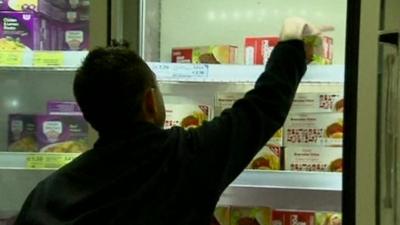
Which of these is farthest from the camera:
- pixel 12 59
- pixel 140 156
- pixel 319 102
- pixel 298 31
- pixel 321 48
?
pixel 12 59

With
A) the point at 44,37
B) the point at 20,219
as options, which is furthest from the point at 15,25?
the point at 20,219

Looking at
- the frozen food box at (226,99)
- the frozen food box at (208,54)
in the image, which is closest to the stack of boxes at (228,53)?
the frozen food box at (208,54)

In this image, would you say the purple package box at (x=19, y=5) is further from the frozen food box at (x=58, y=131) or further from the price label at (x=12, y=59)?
the frozen food box at (x=58, y=131)

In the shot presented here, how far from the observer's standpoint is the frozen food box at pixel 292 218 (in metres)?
1.88

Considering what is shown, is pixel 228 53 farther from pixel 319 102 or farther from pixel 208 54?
pixel 319 102

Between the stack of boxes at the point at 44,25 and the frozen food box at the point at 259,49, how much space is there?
542 mm

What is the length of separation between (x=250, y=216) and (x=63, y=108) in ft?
2.44

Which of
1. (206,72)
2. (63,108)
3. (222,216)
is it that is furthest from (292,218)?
(63,108)

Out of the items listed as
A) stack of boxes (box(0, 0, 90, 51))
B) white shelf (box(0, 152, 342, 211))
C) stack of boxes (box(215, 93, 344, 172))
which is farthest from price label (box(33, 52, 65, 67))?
white shelf (box(0, 152, 342, 211))

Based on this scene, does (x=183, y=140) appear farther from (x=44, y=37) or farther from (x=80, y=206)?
(x=44, y=37)

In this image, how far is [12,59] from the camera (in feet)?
6.31

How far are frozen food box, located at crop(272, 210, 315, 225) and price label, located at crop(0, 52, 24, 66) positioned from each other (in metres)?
0.85

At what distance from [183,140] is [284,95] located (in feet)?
0.79

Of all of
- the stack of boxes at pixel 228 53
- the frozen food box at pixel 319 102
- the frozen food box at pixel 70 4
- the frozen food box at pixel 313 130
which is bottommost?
the frozen food box at pixel 313 130
